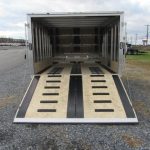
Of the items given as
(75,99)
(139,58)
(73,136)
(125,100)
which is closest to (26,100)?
(75,99)

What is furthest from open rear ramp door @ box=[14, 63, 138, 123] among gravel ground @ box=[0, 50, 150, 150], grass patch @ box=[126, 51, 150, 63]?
grass patch @ box=[126, 51, 150, 63]

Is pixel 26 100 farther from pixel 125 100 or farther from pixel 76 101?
pixel 125 100

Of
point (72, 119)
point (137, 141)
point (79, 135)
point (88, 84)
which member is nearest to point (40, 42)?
point (88, 84)

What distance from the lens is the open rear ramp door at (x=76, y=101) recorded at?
6.33 meters

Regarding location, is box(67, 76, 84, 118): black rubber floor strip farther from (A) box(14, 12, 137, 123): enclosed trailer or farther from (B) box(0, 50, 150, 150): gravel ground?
(B) box(0, 50, 150, 150): gravel ground

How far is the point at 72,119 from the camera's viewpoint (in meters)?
6.26

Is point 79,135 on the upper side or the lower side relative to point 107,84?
lower

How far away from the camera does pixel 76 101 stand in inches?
273

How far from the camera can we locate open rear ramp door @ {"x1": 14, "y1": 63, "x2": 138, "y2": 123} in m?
6.33

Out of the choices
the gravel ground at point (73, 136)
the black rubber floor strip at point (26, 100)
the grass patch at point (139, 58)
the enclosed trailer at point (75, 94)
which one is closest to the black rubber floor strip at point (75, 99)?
the enclosed trailer at point (75, 94)

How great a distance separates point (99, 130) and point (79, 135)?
51 centimetres

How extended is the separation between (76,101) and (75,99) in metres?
0.11

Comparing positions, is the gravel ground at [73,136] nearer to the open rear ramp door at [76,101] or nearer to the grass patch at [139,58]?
the open rear ramp door at [76,101]

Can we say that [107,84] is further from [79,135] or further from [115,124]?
[79,135]
